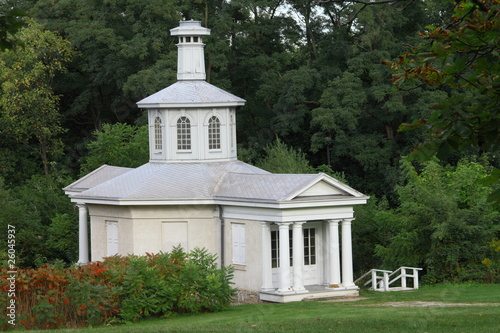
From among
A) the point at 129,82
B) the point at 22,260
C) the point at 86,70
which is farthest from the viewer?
the point at 86,70

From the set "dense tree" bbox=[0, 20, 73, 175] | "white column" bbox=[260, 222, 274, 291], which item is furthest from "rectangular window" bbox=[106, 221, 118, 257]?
"dense tree" bbox=[0, 20, 73, 175]

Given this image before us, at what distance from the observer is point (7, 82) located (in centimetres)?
4619

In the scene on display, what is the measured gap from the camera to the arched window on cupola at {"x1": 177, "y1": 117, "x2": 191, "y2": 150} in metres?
31.3

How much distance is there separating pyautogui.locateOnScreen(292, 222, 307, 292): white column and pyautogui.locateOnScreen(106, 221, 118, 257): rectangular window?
20.5ft

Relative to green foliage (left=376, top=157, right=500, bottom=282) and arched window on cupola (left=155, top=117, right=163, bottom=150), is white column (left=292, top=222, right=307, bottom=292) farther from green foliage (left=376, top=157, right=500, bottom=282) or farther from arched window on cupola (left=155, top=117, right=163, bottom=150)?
arched window on cupola (left=155, top=117, right=163, bottom=150)

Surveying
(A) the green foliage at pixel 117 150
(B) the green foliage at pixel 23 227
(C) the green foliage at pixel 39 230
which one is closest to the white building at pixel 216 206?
(C) the green foliage at pixel 39 230

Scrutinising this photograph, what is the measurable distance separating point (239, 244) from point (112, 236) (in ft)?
14.5

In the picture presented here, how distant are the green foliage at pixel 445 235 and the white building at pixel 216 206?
3226 mm

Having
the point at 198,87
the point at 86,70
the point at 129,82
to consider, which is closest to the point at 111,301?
the point at 198,87

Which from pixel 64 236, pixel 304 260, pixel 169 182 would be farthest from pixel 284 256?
pixel 64 236

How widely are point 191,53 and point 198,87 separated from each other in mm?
1244

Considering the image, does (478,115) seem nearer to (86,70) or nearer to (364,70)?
(364,70)

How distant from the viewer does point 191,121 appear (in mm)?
31172

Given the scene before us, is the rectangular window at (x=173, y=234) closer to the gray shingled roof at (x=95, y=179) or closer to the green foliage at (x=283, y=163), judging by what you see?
the gray shingled roof at (x=95, y=179)
